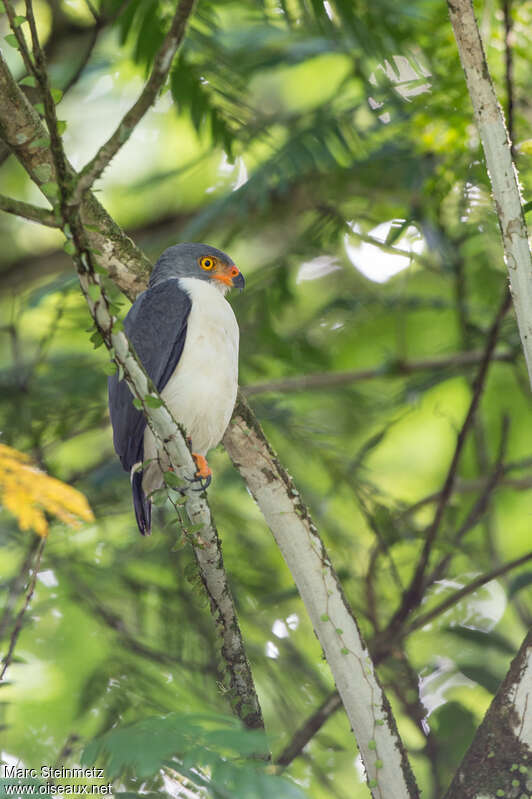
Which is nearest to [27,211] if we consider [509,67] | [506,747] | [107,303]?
[107,303]

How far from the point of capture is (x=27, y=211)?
7.01ft

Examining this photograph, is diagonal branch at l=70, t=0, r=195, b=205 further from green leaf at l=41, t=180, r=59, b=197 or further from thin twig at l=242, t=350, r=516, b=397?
thin twig at l=242, t=350, r=516, b=397

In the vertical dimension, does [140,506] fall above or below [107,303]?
above

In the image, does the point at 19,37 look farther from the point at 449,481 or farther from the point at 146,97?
the point at 449,481

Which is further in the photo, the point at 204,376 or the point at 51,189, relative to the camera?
the point at 204,376

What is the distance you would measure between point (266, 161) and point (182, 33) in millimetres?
3383

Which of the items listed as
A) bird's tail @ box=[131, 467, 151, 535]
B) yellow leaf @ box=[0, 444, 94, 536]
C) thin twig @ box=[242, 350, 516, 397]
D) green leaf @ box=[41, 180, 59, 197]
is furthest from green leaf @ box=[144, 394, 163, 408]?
thin twig @ box=[242, 350, 516, 397]

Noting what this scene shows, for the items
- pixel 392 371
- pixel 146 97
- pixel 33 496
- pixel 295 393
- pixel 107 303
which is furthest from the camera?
pixel 295 393

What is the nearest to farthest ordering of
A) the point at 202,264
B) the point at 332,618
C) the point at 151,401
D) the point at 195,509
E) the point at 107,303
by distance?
the point at 107,303, the point at 151,401, the point at 195,509, the point at 332,618, the point at 202,264

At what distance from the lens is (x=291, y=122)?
576cm

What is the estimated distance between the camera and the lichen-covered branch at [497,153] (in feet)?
9.12

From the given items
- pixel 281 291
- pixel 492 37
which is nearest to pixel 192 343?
pixel 492 37

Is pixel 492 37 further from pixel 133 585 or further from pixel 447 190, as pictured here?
pixel 133 585

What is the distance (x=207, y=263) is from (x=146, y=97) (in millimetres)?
1986
